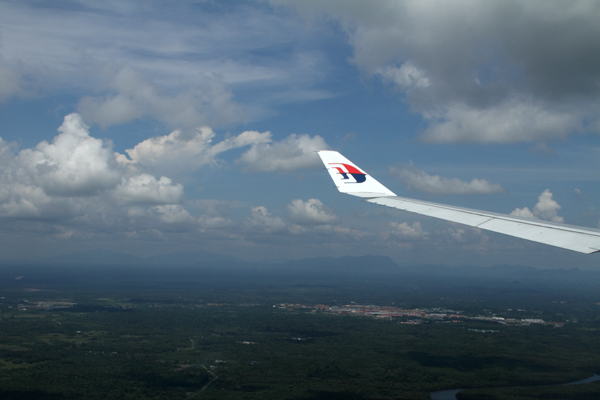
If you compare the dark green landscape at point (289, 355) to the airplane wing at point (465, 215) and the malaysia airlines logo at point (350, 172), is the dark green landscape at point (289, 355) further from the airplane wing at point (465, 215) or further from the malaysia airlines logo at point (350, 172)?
the malaysia airlines logo at point (350, 172)

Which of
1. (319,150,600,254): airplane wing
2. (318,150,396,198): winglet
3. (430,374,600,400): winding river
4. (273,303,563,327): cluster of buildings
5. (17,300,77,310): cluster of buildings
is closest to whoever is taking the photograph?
(319,150,600,254): airplane wing

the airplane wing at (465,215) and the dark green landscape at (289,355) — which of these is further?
the dark green landscape at (289,355)

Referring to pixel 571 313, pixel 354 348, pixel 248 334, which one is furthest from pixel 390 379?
pixel 571 313

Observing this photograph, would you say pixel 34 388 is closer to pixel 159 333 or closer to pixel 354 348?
pixel 159 333

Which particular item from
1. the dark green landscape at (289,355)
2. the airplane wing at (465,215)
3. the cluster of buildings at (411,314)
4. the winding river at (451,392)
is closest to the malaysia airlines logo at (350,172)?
the airplane wing at (465,215)

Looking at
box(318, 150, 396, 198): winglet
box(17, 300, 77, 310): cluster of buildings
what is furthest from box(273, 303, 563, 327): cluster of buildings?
box(318, 150, 396, 198): winglet

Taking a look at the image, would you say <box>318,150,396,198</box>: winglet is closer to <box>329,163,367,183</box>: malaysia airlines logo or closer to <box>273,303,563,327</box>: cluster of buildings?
<box>329,163,367,183</box>: malaysia airlines logo

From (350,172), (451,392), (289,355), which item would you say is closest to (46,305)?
(289,355)

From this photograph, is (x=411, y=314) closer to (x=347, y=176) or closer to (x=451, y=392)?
(x=451, y=392)
